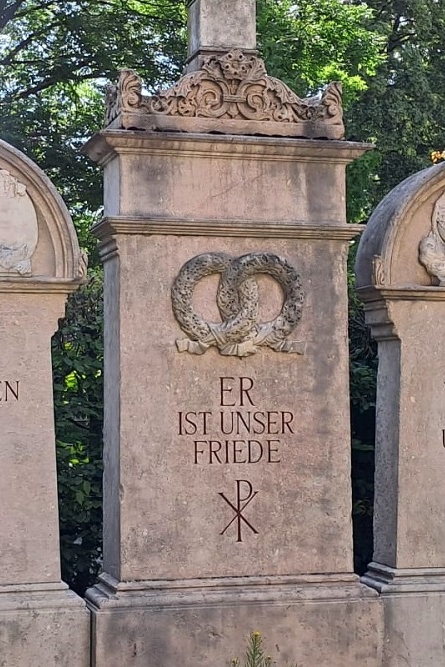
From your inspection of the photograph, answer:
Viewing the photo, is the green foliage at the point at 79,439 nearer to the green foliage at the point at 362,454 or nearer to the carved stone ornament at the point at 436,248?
the green foliage at the point at 362,454

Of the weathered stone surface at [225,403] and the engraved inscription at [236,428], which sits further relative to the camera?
the engraved inscription at [236,428]

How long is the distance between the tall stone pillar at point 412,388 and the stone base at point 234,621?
39 centimetres

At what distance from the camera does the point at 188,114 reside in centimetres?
764

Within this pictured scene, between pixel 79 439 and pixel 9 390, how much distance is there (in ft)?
6.37

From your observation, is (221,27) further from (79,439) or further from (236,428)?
(79,439)

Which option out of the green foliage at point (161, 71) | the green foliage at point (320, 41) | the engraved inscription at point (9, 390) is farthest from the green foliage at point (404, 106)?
the engraved inscription at point (9, 390)

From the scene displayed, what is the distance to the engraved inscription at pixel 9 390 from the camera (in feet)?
24.0

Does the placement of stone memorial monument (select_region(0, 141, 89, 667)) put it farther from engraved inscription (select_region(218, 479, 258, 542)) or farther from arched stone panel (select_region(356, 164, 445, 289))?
arched stone panel (select_region(356, 164, 445, 289))

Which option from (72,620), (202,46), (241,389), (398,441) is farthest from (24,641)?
(202,46)

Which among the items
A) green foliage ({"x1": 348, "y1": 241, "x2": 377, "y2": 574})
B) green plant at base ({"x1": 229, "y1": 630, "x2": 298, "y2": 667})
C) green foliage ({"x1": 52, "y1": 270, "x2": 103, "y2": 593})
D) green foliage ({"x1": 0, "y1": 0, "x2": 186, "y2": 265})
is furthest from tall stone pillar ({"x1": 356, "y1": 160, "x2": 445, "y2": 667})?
green foliage ({"x1": 0, "y1": 0, "x2": 186, "y2": 265})

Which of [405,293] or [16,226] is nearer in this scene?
[16,226]

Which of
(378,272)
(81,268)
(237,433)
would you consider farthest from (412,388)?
(81,268)

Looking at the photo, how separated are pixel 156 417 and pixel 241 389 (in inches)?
22.3

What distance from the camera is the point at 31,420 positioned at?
7.36m
